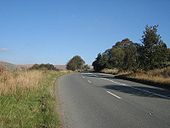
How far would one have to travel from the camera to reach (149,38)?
40188 mm

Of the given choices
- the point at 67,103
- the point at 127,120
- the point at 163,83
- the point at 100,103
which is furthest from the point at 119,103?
the point at 163,83

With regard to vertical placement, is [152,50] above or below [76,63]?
below

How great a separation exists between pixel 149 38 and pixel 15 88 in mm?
27518

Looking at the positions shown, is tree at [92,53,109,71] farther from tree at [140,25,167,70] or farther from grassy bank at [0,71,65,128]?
grassy bank at [0,71,65,128]

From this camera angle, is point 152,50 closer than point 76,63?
Yes

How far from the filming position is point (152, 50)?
39625 mm

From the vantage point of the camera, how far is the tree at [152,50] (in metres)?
39.1

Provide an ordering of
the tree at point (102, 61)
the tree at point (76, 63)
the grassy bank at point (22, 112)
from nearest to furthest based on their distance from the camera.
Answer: the grassy bank at point (22, 112) < the tree at point (102, 61) < the tree at point (76, 63)

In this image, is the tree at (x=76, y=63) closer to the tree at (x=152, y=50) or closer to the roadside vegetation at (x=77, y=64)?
the roadside vegetation at (x=77, y=64)

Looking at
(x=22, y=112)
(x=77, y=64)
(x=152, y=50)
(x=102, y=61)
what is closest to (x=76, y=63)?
(x=77, y=64)

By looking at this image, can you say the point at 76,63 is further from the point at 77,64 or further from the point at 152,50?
the point at 152,50

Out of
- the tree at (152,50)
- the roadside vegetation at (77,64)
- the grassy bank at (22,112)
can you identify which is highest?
the roadside vegetation at (77,64)

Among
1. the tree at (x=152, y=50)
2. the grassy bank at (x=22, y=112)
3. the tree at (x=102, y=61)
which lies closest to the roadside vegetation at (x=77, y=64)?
the tree at (x=102, y=61)

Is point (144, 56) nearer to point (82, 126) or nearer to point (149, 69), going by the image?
point (149, 69)
